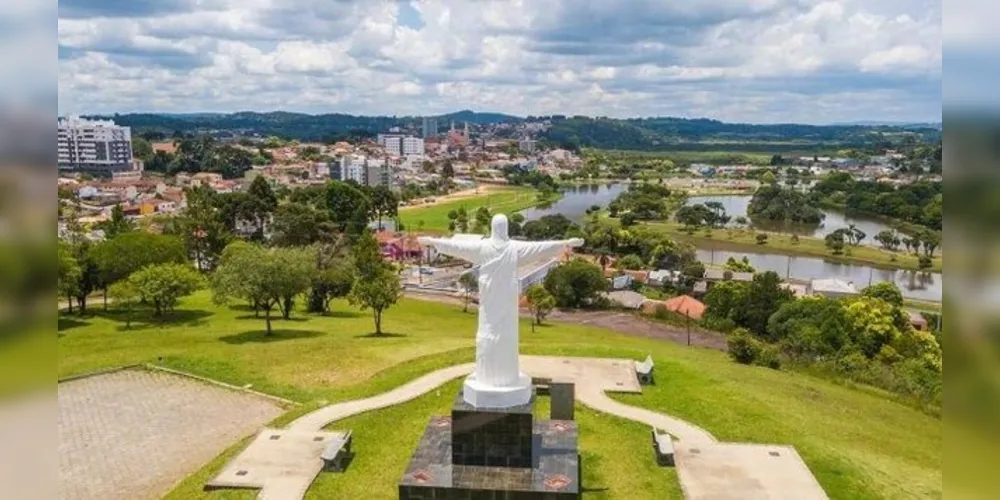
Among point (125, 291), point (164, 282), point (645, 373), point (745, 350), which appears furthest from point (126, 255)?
point (745, 350)

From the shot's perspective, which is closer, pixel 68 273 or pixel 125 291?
pixel 68 273

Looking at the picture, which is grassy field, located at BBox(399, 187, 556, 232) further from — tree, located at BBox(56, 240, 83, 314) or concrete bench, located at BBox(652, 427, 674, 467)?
concrete bench, located at BBox(652, 427, 674, 467)

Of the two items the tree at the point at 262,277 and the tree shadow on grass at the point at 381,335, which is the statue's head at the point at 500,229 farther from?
the tree at the point at 262,277

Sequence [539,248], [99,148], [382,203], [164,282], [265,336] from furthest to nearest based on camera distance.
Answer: [99,148] → [382,203] → [164,282] → [265,336] → [539,248]

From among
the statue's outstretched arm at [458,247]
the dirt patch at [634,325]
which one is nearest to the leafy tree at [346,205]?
the dirt patch at [634,325]

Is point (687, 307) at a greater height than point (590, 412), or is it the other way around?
point (590, 412)

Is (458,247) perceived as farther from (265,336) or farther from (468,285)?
(468,285)
